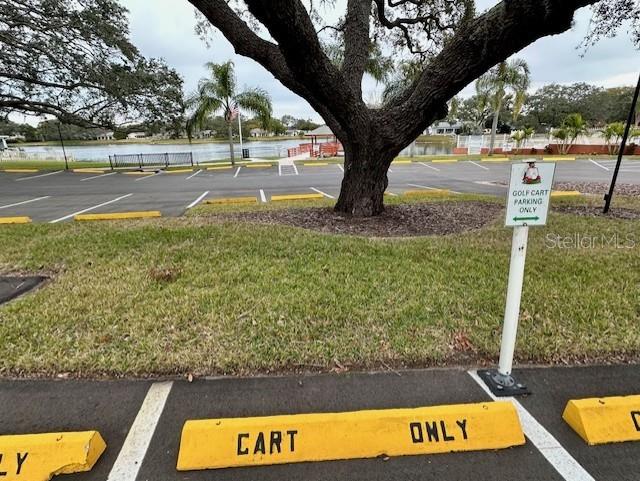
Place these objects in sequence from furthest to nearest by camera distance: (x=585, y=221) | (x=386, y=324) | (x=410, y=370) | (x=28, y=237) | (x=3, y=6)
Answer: (x=3, y=6) < (x=585, y=221) < (x=28, y=237) < (x=386, y=324) < (x=410, y=370)

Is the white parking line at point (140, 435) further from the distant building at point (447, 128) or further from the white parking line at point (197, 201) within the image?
the distant building at point (447, 128)

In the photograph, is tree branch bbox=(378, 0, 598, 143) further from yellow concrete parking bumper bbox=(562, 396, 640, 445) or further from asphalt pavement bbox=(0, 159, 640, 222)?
asphalt pavement bbox=(0, 159, 640, 222)

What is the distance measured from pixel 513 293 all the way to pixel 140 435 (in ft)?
7.95

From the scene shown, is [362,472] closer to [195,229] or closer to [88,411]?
[88,411]

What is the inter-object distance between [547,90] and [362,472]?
297 feet

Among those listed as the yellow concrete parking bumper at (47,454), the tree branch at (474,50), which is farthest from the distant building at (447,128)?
the yellow concrete parking bumper at (47,454)

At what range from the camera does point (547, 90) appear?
7312 centimetres

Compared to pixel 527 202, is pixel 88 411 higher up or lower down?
lower down

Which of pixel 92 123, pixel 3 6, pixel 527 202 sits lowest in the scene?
pixel 527 202

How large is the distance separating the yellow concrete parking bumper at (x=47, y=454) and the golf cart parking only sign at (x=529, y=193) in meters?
2.60

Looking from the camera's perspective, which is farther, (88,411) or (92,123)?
(92,123)

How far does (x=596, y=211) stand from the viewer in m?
7.80

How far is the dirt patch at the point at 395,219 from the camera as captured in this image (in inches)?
251

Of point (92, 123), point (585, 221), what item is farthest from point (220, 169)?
point (585, 221)
